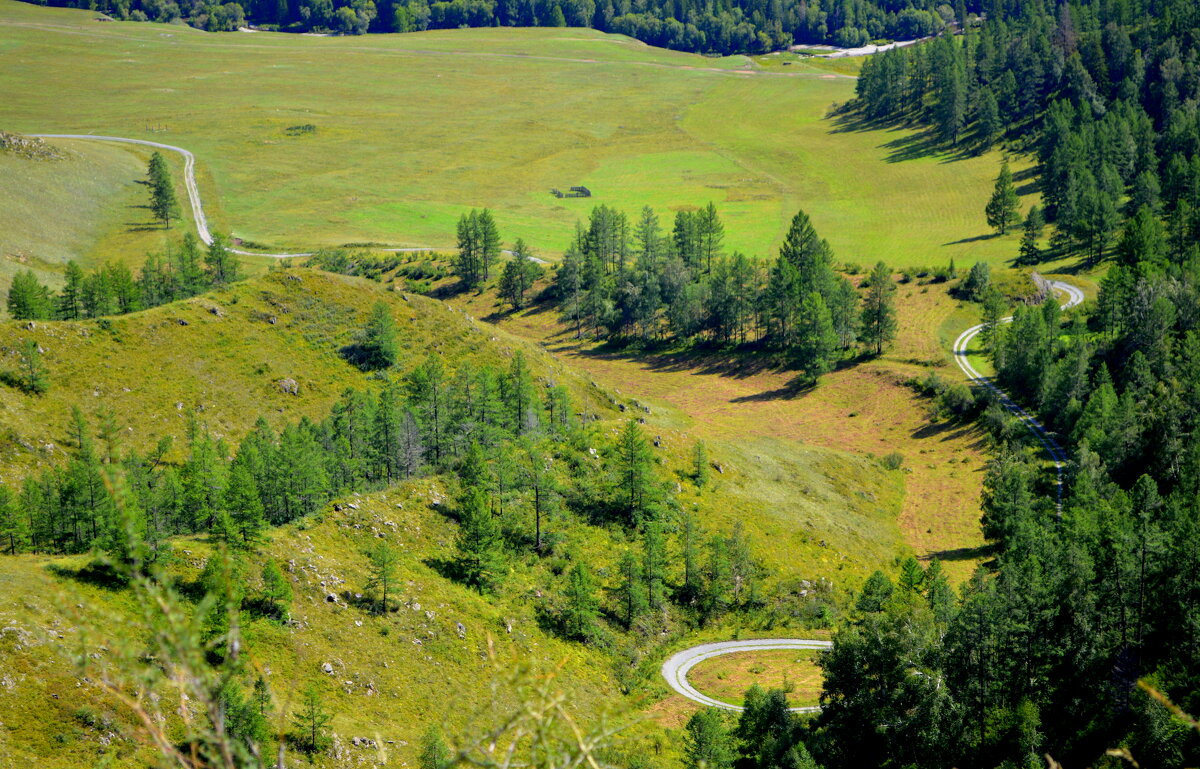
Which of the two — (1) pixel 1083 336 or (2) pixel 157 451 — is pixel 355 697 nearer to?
(2) pixel 157 451

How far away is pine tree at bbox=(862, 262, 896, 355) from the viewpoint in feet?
468

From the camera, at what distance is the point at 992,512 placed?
299 ft

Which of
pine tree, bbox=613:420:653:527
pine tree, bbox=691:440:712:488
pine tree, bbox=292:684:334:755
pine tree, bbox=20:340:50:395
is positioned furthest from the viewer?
pine tree, bbox=691:440:712:488

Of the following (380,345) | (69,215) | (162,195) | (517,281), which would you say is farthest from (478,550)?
(69,215)

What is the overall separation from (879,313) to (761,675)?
87266mm

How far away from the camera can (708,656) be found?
70.5 m

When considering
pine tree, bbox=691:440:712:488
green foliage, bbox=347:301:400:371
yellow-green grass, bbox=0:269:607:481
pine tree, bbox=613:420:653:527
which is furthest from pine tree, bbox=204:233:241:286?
pine tree, bbox=613:420:653:527

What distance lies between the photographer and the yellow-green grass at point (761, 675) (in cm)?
6481

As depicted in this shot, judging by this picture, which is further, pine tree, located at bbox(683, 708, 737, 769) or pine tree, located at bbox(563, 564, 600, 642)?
pine tree, located at bbox(563, 564, 600, 642)

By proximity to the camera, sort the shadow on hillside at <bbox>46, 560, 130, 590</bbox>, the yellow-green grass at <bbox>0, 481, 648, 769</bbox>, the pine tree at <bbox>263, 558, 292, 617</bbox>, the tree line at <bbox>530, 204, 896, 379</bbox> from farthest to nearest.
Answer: the tree line at <bbox>530, 204, 896, 379</bbox> < the pine tree at <bbox>263, 558, 292, 617</bbox> < the shadow on hillside at <bbox>46, 560, 130, 590</bbox> < the yellow-green grass at <bbox>0, 481, 648, 769</bbox>

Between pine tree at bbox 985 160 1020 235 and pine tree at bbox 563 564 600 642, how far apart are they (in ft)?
468

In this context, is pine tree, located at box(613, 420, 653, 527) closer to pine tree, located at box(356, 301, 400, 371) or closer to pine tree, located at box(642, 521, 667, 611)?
pine tree, located at box(642, 521, 667, 611)

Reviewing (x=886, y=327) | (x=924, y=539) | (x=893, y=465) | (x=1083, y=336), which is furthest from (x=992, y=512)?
(x=886, y=327)

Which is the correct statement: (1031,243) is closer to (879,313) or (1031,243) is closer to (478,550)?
(879,313)
